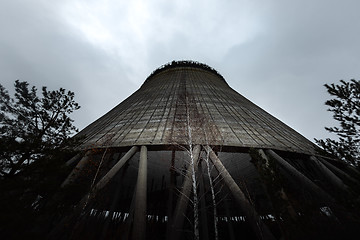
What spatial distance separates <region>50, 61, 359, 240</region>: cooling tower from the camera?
204 inches

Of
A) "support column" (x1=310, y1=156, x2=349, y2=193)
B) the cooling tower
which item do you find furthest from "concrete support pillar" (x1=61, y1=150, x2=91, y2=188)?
"support column" (x1=310, y1=156, x2=349, y2=193)

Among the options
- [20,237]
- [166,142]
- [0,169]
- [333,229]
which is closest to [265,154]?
[333,229]

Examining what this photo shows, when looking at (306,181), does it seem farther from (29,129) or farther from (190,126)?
(29,129)

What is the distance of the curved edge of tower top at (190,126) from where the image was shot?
789 centimetres

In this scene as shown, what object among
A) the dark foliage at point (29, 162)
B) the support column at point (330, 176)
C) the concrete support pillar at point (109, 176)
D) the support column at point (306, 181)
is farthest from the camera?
the support column at point (330, 176)

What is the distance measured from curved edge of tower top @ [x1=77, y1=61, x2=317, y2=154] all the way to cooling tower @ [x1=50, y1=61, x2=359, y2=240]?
56mm

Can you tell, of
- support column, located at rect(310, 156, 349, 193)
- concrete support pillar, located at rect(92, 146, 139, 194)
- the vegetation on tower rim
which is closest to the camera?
concrete support pillar, located at rect(92, 146, 139, 194)

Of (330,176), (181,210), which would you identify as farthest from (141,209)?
(330,176)

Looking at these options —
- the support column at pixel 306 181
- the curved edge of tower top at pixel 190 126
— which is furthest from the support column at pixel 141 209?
the support column at pixel 306 181

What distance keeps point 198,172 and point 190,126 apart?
9.07ft

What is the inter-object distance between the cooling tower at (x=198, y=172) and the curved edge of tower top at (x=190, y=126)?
0.06 m

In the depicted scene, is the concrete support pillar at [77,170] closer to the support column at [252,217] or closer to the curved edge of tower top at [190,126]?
the curved edge of tower top at [190,126]

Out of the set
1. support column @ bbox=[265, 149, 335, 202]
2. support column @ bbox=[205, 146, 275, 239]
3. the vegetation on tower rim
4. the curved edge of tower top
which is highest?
the vegetation on tower rim

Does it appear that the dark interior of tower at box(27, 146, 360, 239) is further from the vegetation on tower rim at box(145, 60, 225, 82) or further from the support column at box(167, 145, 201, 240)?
the vegetation on tower rim at box(145, 60, 225, 82)
